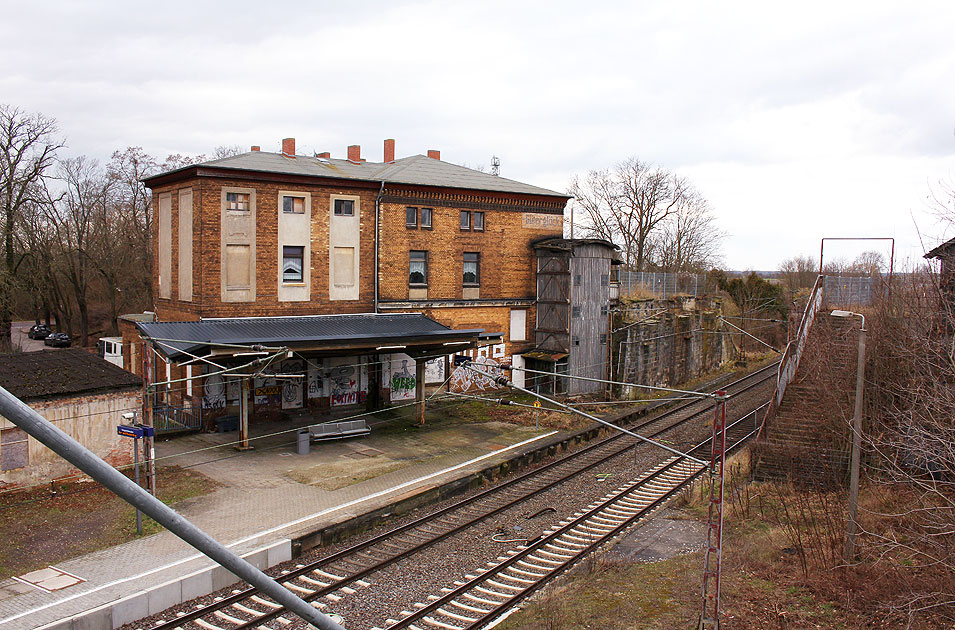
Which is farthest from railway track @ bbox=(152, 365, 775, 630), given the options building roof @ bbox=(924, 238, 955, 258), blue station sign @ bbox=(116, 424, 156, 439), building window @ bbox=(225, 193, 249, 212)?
building window @ bbox=(225, 193, 249, 212)

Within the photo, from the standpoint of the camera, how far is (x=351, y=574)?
1251cm

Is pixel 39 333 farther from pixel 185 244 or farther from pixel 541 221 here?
pixel 541 221

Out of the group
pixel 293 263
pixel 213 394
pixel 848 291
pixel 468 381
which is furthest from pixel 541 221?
pixel 213 394

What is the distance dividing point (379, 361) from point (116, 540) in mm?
13387

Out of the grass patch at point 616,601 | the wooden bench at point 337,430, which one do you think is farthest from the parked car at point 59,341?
the grass patch at point 616,601

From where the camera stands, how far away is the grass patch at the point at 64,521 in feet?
41.0

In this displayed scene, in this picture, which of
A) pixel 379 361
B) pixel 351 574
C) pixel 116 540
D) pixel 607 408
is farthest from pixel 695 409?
pixel 116 540

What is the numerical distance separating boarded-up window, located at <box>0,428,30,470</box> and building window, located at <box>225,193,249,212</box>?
1086cm

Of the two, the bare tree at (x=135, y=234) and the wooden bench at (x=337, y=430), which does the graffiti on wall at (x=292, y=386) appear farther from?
the bare tree at (x=135, y=234)

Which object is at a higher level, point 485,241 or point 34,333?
point 485,241

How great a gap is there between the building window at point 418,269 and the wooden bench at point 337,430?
23.9 ft

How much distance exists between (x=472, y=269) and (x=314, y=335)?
966 centimetres

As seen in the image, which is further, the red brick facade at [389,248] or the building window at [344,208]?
the building window at [344,208]

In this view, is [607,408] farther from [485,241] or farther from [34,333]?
[34,333]
